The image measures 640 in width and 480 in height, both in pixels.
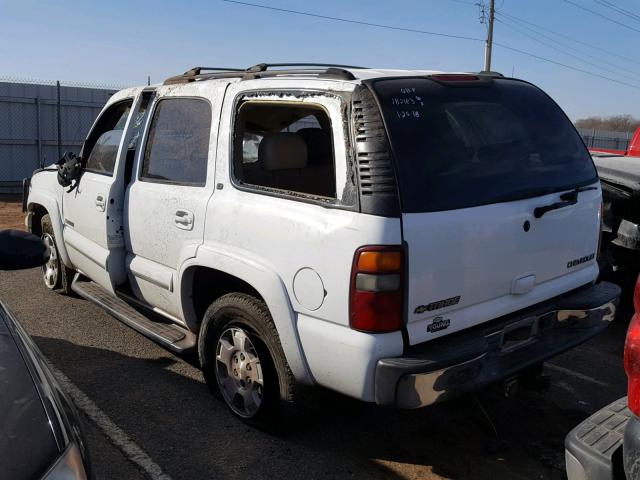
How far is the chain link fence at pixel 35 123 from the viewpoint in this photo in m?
14.2

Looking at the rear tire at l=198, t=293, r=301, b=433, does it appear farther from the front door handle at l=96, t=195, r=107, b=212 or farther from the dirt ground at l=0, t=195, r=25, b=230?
the dirt ground at l=0, t=195, r=25, b=230

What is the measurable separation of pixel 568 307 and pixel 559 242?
38 centimetres

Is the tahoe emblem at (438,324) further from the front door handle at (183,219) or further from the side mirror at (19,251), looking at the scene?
the side mirror at (19,251)

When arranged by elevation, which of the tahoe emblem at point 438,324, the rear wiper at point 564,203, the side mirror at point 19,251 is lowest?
the tahoe emblem at point 438,324

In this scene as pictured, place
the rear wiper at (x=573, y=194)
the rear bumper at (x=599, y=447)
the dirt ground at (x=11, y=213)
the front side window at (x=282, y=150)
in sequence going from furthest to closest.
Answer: the dirt ground at (x=11, y=213), the front side window at (x=282, y=150), the rear wiper at (x=573, y=194), the rear bumper at (x=599, y=447)

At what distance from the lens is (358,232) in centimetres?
285

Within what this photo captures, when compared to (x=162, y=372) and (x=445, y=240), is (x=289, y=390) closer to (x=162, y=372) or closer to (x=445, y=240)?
(x=445, y=240)

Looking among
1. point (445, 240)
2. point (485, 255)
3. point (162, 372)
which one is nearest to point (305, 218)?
point (445, 240)

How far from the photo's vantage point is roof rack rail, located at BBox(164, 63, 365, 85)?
127 inches

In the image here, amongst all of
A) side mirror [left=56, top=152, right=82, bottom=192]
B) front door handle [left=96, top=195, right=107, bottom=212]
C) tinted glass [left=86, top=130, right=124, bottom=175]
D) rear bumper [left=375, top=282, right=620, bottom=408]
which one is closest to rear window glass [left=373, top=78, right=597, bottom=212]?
rear bumper [left=375, top=282, right=620, bottom=408]

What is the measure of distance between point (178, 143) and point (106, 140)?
1.30 meters

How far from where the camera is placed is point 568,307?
11.8ft

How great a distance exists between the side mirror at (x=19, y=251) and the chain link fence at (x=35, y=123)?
472 inches

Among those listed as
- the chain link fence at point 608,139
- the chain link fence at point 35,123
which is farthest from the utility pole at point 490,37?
the chain link fence at point 35,123
